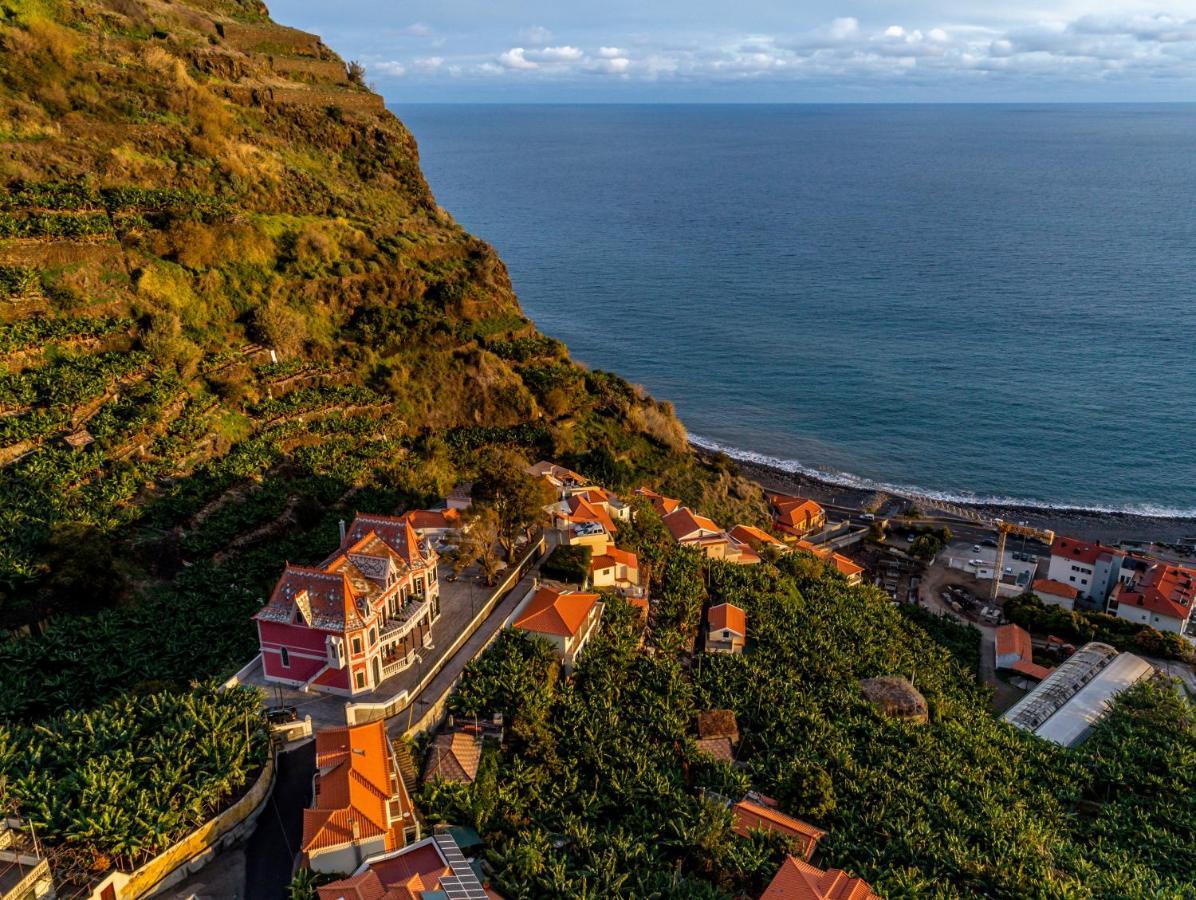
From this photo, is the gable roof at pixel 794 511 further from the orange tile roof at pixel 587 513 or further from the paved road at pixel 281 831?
the paved road at pixel 281 831

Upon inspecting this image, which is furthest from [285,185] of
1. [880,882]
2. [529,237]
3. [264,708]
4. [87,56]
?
[529,237]

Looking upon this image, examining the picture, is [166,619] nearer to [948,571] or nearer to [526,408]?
[526,408]

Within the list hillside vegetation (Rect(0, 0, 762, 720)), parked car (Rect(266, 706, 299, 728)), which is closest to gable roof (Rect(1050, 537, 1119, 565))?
hillside vegetation (Rect(0, 0, 762, 720))

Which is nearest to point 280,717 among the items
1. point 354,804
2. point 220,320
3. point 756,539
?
point 354,804

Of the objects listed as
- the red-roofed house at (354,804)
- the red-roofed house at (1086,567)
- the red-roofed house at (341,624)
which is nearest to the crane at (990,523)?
the red-roofed house at (1086,567)

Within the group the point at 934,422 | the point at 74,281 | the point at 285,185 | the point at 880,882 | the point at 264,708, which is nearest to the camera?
the point at 880,882

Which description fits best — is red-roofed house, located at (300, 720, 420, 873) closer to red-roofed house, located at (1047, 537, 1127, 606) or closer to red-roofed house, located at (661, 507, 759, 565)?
red-roofed house, located at (661, 507, 759, 565)
